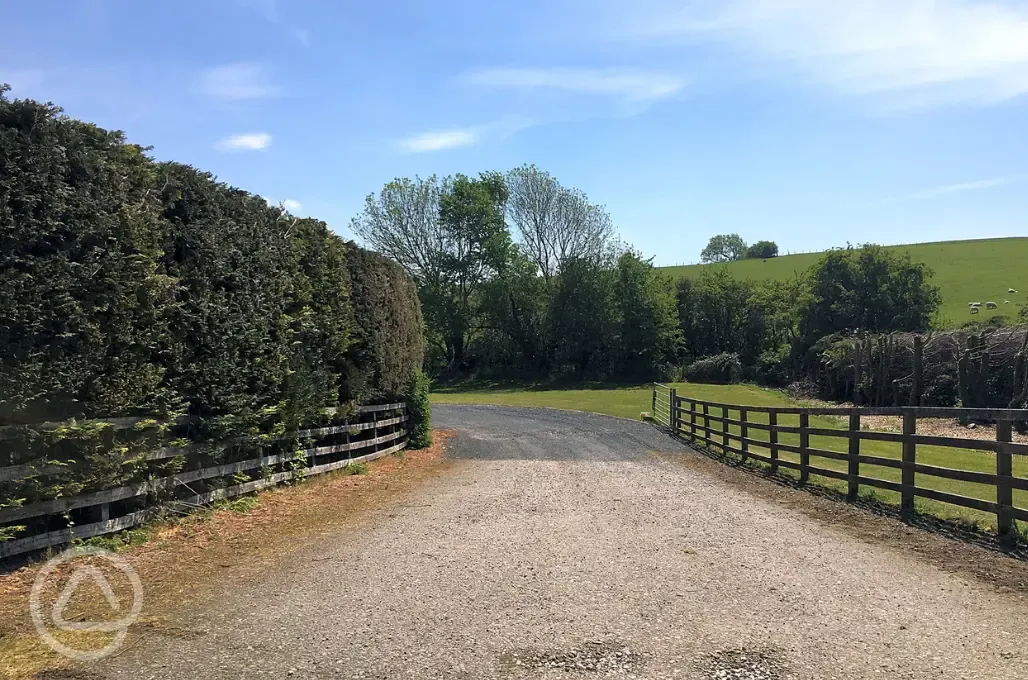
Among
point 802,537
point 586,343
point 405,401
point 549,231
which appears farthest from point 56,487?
point 549,231

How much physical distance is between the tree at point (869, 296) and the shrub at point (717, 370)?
189 inches

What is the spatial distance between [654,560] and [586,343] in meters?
46.8

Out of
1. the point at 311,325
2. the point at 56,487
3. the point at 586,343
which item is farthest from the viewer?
the point at 586,343

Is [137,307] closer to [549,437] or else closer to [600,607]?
[600,607]

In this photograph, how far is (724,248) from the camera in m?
120

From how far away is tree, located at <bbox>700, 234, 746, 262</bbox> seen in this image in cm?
11869

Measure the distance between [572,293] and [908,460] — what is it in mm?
46184

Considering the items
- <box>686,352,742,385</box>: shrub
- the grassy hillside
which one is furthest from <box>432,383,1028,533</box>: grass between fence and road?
the grassy hillside

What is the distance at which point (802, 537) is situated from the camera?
24.3ft

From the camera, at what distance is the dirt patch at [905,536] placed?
5.89m

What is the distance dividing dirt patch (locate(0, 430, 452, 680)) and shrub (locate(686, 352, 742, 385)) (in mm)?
38825

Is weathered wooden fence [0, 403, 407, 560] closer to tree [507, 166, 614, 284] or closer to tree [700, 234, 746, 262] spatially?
tree [507, 166, 614, 284]

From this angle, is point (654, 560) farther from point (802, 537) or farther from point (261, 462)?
point (261, 462)

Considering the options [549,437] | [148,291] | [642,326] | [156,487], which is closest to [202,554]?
[156,487]
